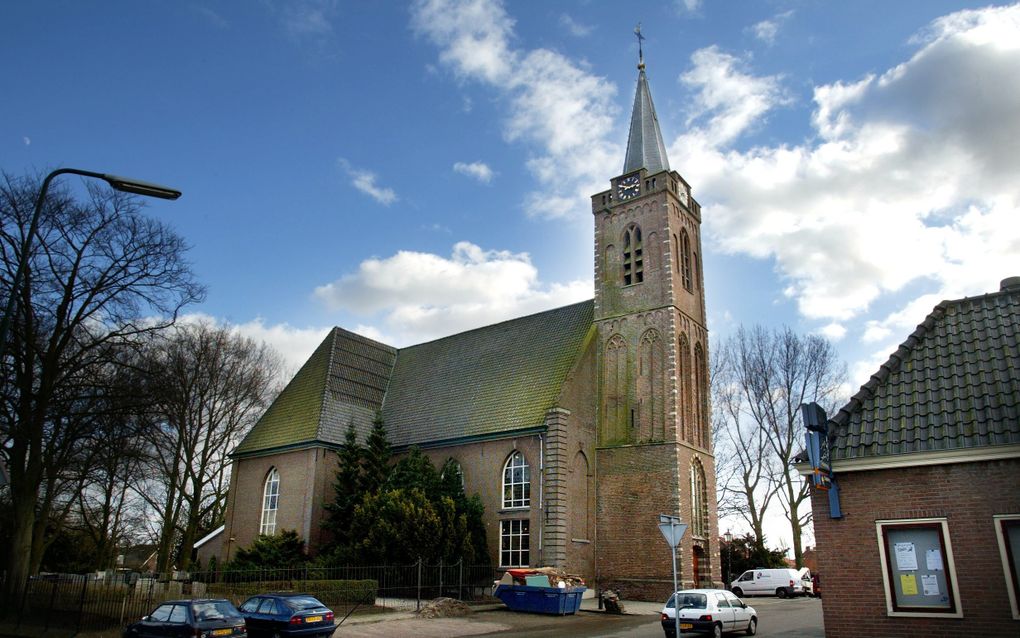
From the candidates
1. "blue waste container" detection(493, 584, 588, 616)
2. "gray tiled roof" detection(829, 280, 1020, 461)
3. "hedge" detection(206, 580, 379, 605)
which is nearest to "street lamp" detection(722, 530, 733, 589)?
"blue waste container" detection(493, 584, 588, 616)

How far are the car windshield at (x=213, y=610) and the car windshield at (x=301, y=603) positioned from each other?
1390mm

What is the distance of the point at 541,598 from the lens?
24.2 meters

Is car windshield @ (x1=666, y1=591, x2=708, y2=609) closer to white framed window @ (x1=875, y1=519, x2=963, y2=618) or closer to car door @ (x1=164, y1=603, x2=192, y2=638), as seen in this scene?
white framed window @ (x1=875, y1=519, x2=963, y2=618)

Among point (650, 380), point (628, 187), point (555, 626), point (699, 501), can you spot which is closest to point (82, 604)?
point (555, 626)

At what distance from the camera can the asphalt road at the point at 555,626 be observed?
1923 cm

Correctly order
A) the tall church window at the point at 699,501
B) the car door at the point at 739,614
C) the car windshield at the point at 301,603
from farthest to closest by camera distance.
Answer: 1. the tall church window at the point at 699,501
2. the car door at the point at 739,614
3. the car windshield at the point at 301,603

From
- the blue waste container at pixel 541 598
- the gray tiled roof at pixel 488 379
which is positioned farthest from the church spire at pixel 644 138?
the blue waste container at pixel 541 598

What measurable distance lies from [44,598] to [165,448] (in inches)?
591

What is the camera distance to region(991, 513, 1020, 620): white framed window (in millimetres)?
10953

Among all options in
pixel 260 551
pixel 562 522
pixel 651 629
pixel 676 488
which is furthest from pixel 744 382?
pixel 260 551

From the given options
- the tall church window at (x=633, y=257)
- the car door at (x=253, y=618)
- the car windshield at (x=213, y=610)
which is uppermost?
the tall church window at (x=633, y=257)

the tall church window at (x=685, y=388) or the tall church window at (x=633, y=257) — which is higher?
the tall church window at (x=633, y=257)

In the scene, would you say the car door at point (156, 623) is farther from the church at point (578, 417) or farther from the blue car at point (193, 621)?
the church at point (578, 417)

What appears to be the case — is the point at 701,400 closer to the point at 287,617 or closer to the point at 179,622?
the point at 287,617
